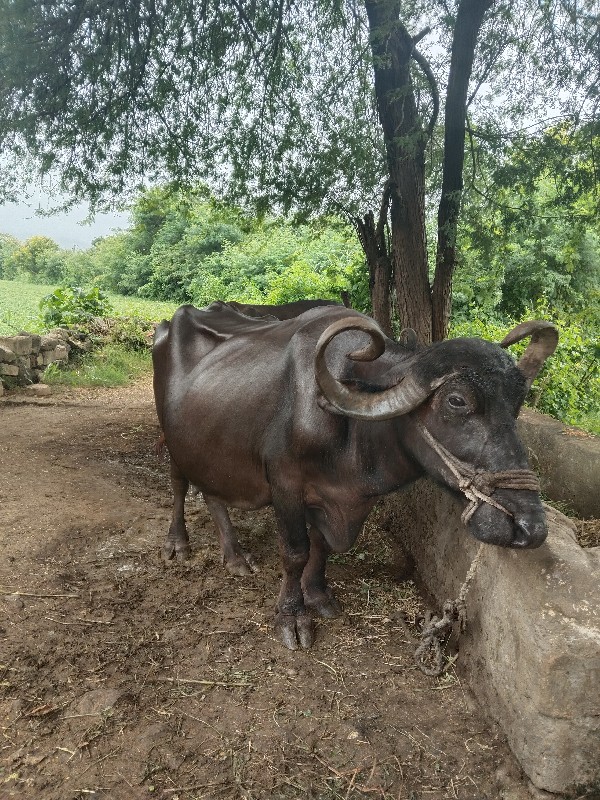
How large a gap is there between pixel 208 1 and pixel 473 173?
10.2 feet

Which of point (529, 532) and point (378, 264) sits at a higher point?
point (378, 264)

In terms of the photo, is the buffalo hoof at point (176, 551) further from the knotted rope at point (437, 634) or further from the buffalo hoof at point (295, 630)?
the knotted rope at point (437, 634)

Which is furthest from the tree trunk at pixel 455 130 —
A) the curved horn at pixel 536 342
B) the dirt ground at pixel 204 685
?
the curved horn at pixel 536 342

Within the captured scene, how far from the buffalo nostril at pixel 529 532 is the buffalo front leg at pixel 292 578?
1.22 metres

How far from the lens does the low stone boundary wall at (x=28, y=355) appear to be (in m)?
9.69

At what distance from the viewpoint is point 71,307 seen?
42.1ft

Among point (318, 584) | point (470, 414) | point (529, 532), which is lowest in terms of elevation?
point (318, 584)

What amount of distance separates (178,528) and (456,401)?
8.59ft

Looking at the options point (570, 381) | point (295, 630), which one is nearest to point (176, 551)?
point (295, 630)

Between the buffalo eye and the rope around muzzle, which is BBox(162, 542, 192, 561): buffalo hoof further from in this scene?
the buffalo eye

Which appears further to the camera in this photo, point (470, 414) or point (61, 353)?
point (61, 353)

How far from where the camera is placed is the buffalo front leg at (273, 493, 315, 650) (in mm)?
3348

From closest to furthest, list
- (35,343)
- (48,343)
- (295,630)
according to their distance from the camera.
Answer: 1. (295,630)
2. (35,343)
3. (48,343)

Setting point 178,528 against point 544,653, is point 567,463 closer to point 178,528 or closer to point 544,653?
point 544,653
